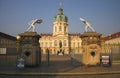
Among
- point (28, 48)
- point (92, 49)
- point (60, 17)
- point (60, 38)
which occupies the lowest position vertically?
point (92, 49)

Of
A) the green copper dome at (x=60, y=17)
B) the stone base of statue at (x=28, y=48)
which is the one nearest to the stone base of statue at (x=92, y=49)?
the stone base of statue at (x=28, y=48)

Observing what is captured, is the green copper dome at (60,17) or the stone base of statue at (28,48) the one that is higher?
the green copper dome at (60,17)

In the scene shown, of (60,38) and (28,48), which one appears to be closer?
(28,48)

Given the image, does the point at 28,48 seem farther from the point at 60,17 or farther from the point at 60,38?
the point at 60,17

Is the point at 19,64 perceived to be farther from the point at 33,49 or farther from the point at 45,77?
the point at 45,77

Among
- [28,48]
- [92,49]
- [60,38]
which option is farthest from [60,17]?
[28,48]

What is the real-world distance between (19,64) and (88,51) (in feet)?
21.6

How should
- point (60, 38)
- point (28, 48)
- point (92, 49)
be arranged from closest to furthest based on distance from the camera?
point (28, 48) → point (92, 49) → point (60, 38)

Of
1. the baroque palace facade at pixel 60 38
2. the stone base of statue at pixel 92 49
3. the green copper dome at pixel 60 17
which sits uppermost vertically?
the green copper dome at pixel 60 17

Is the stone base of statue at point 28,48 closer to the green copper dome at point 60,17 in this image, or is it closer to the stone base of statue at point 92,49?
the stone base of statue at point 92,49

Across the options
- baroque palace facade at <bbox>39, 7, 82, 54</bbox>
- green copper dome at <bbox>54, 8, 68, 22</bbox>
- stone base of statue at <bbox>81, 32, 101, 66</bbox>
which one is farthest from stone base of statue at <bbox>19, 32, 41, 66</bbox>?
green copper dome at <bbox>54, 8, 68, 22</bbox>

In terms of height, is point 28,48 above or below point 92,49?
above

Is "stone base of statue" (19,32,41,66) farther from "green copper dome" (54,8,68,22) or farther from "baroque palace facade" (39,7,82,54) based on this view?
"green copper dome" (54,8,68,22)

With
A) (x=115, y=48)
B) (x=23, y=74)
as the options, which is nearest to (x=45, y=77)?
(x=23, y=74)
